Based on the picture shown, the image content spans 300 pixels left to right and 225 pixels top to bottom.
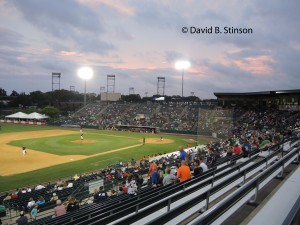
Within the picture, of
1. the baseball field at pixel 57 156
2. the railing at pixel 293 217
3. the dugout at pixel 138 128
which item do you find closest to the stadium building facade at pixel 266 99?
the dugout at pixel 138 128

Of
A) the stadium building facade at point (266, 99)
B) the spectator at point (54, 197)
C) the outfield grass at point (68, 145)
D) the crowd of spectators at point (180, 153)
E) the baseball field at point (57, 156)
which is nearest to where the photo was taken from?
the crowd of spectators at point (180, 153)

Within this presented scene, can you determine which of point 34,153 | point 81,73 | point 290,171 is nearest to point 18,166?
point 34,153

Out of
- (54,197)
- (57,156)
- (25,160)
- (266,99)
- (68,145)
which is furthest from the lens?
(266,99)

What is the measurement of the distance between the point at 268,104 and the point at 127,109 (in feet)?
116

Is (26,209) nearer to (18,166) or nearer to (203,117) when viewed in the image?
(18,166)

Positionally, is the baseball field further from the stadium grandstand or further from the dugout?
the dugout

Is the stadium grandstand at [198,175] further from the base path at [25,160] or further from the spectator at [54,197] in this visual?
the base path at [25,160]

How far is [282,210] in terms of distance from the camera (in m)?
4.29

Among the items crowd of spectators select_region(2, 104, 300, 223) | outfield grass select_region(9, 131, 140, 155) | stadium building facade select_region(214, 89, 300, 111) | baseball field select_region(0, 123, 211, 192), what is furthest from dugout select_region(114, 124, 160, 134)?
stadium building facade select_region(214, 89, 300, 111)

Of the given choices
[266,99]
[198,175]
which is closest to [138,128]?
[266,99]

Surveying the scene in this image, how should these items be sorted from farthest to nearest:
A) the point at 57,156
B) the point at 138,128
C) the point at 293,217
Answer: the point at 138,128 < the point at 57,156 < the point at 293,217

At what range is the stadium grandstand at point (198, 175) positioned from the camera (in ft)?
14.3

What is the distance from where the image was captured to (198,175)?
27.6ft

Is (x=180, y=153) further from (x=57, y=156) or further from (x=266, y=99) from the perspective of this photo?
(x=266, y=99)
